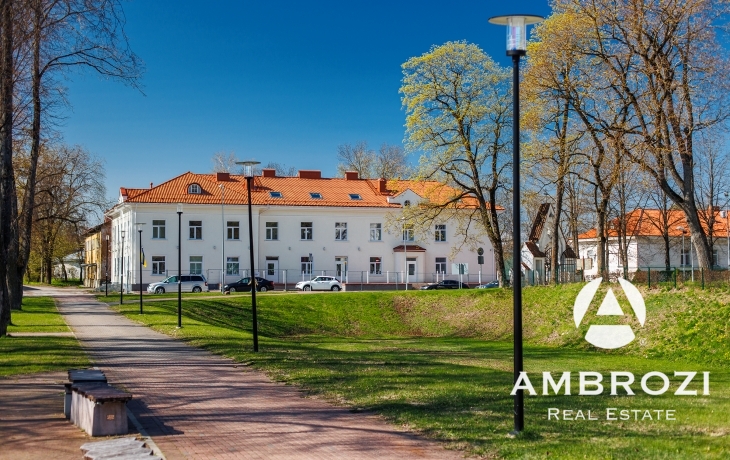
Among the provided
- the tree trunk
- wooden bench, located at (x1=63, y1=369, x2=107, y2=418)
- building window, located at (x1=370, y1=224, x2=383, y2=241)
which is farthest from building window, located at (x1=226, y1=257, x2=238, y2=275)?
wooden bench, located at (x1=63, y1=369, x2=107, y2=418)

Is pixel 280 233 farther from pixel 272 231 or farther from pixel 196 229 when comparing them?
pixel 196 229

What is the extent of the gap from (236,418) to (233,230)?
52000mm

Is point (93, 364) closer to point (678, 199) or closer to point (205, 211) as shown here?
point (678, 199)

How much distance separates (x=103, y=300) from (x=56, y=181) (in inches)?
330

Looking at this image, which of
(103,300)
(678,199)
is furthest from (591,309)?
(103,300)

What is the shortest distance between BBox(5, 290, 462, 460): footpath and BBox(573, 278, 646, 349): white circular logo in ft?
54.4

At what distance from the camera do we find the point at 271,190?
6594 cm

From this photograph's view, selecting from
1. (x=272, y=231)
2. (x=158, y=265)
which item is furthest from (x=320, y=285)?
(x=158, y=265)

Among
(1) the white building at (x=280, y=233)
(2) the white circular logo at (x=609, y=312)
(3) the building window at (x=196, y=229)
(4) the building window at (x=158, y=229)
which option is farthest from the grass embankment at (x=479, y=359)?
(4) the building window at (x=158, y=229)

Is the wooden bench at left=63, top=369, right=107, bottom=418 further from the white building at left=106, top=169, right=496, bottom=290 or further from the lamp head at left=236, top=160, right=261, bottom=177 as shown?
the white building at left=106, top=169, right=496, bottom=290

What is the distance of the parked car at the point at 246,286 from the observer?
181 ft

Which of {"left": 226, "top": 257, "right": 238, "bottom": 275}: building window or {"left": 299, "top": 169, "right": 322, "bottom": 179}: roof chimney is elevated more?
{"left": 299, "top": 169, "right": 322, "bottom": 179}: roof chimney

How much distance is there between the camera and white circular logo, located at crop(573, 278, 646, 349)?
1139 inches

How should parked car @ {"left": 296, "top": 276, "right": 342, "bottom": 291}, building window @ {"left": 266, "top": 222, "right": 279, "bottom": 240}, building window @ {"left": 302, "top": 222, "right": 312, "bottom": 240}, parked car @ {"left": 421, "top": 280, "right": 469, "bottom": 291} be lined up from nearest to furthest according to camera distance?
1. parked car @ {"left": 296, "top": 276, "right": 342, "bottom": 291}
2. parked car @ {"left": 421, "top": 280, "right": 469, "bottom": 291}
3. building window @ {"left": 266, "top": 222, "right": 279, "bottom": 240}
4. building window @ {"left": 302, "top": 222, "right": 312, "bottom": 240}
